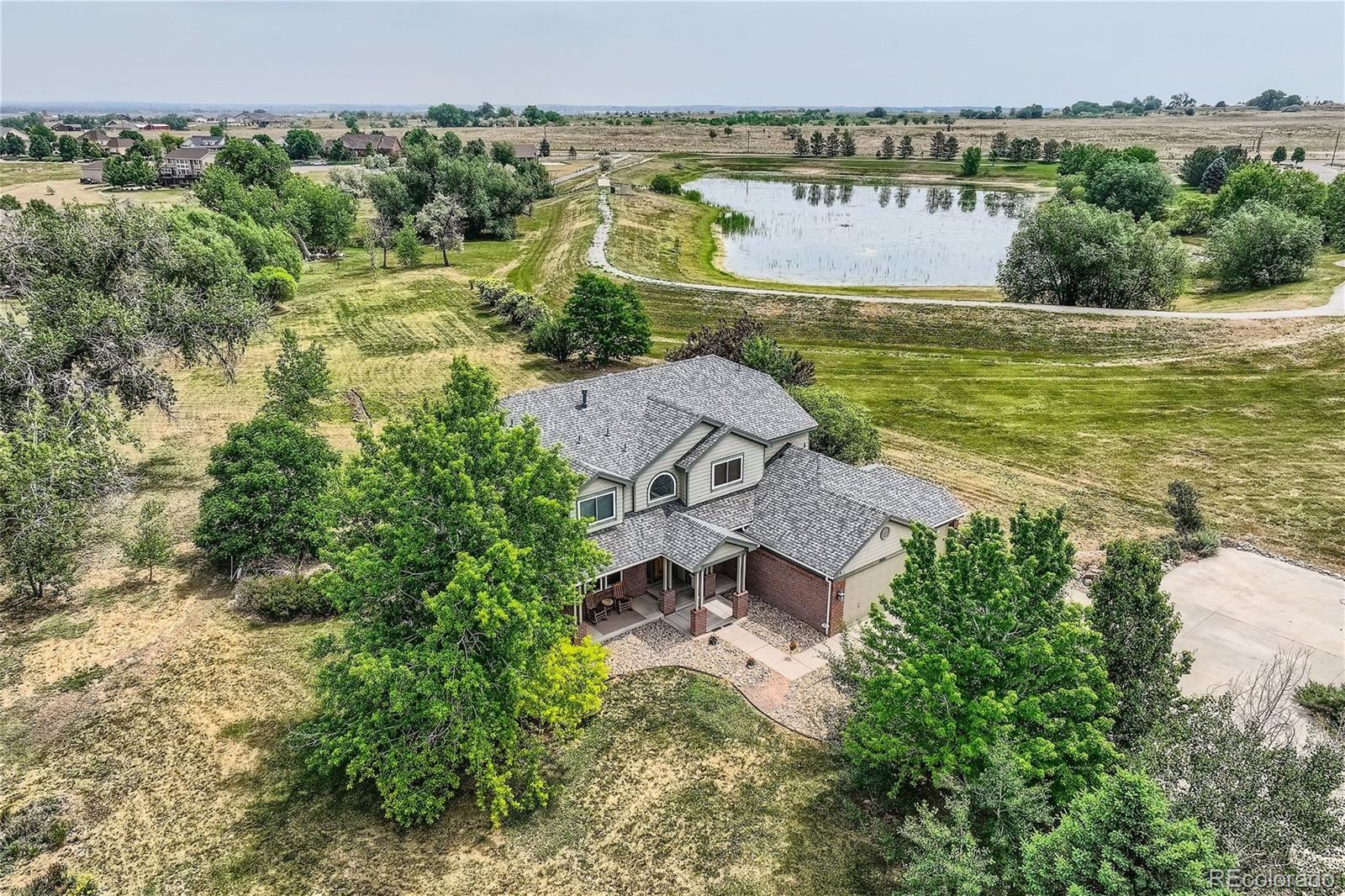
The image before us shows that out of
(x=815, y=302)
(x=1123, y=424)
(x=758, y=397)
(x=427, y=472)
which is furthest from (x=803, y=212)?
(x=427, y=472)

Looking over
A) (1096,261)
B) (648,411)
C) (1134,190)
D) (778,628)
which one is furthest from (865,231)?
(778,628)

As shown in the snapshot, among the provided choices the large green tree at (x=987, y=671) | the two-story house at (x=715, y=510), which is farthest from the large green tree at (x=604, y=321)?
the large green tree at (x=987, y=671)

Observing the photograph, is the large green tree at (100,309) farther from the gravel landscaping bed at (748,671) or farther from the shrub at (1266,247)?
the shrub at (1266,247)

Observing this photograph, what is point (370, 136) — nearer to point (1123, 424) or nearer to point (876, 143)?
point (876, 143)

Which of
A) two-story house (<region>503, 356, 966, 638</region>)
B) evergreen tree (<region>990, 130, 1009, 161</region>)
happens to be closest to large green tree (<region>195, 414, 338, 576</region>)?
two-story house (<region>503, 356, 966, 638</region>)

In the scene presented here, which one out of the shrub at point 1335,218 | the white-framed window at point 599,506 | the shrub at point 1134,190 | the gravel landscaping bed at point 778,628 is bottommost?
the gravel landscaping bed at point 778,628

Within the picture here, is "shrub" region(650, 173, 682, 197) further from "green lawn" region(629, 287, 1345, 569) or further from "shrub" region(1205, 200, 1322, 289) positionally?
"shrub" region(1205, 200, 1322, 289)

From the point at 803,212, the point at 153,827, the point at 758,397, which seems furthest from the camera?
the point at 803,212
